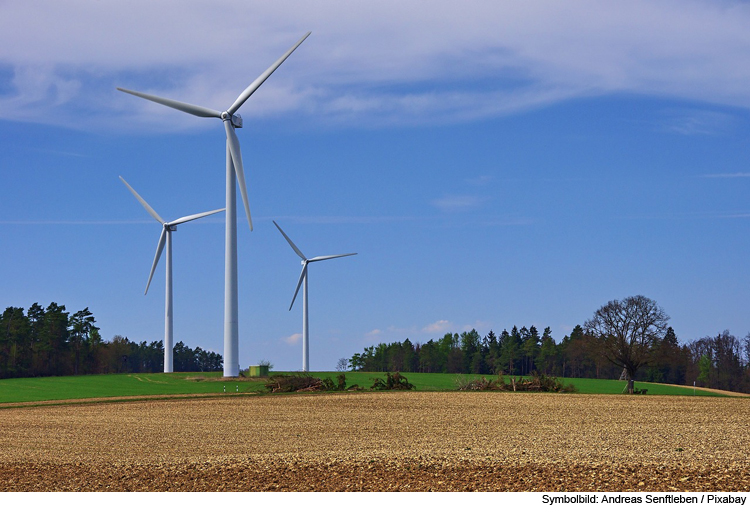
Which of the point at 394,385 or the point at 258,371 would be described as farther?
the point at 258,371

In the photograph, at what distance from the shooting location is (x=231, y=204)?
6594cm

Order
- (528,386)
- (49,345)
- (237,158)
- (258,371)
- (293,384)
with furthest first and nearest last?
1. (49,345)
2. (258,371)
3. (237,158)
4. (293,384)
5. (528,386)

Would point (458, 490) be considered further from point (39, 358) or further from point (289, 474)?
point (39, 358)

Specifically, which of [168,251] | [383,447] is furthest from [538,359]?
[383,447]

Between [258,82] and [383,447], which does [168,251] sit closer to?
[258,82]

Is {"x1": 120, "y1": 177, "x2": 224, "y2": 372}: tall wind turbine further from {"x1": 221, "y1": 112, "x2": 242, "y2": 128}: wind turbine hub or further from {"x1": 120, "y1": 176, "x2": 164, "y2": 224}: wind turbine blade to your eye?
{"x1": 221, "y1": 112, "x2": 242, "y2": 128}: wind turbine hub

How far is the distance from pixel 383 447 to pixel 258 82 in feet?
159

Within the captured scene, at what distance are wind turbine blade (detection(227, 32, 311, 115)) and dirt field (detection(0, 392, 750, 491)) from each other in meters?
31.2

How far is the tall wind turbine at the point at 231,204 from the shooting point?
63.1 metres

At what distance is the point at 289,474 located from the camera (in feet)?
49.9

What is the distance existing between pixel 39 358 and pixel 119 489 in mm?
110409

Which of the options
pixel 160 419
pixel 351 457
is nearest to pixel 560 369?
pixel 160 419

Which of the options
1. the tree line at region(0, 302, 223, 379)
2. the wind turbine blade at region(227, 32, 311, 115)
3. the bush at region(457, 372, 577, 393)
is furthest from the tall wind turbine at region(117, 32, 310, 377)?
the tree line at region(0, 302, 223, 379)

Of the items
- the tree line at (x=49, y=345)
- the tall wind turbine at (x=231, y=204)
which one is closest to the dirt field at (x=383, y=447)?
the tall wind turbine at (x=231, y=204)
